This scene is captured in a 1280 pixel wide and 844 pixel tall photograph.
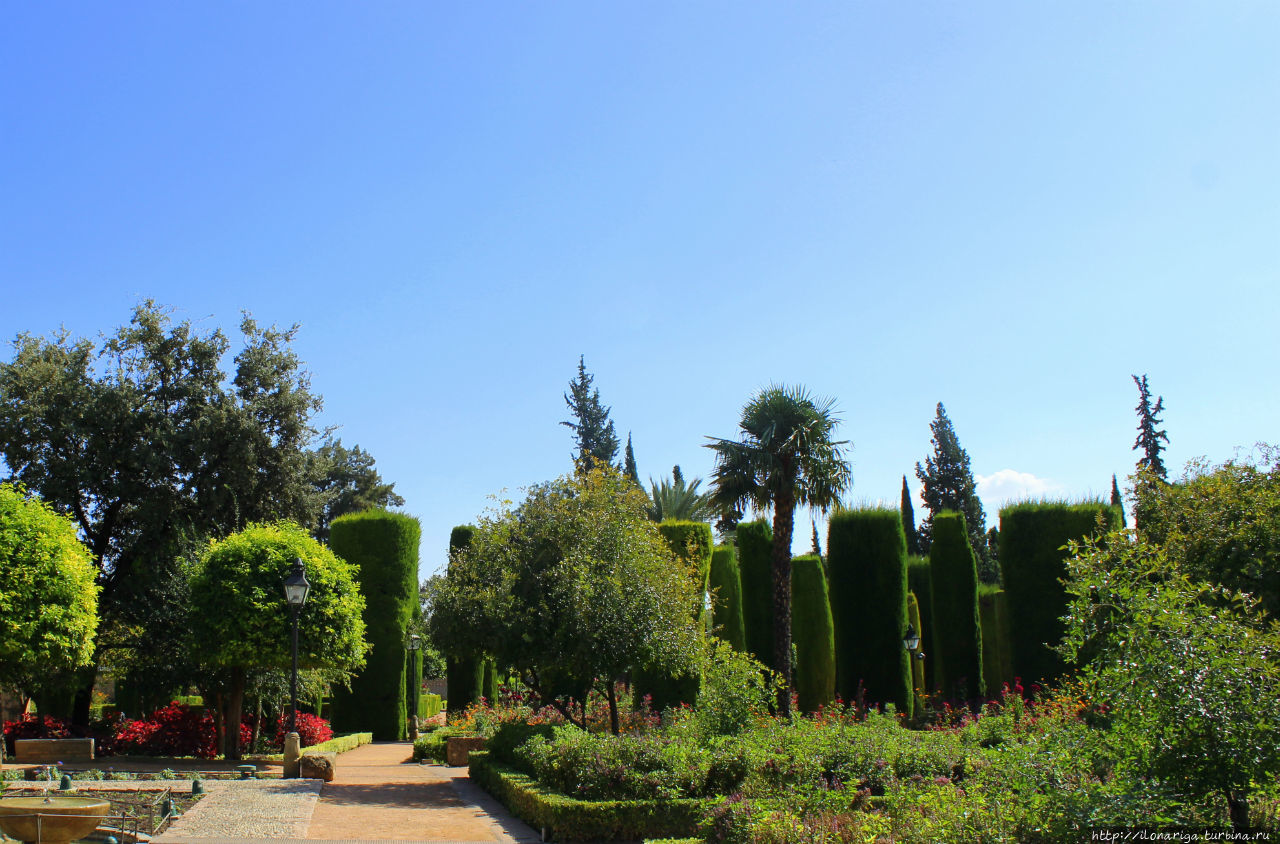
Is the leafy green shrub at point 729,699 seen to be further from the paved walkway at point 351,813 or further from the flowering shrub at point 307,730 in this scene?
the flowering shrub at point 307,730

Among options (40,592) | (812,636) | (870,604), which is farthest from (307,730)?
(870,604)

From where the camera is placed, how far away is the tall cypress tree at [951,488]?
1852 inches

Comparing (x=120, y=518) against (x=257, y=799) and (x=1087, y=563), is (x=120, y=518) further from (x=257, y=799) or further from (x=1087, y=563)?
(x=1087, y=563)

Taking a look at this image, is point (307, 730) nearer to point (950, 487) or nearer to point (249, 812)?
point (249, 812)

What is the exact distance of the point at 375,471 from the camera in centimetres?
4447

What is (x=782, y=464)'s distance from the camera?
21.5 meters

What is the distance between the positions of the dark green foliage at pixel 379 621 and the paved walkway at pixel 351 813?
25.8 ft

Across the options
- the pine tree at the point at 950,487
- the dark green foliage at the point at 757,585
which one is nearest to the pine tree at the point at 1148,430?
the pine tree at the point at 950,487

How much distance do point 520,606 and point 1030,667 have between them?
12.9m

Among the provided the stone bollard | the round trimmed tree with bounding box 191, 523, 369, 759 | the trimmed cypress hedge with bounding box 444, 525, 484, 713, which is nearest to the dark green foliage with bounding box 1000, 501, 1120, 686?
the trimmed cypress hedge with bounding box 444, 525, 484, 713

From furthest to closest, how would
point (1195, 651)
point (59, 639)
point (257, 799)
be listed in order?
point (59, 639), point (257, 799), point (1195, 651)

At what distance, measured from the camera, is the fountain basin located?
7.61 m

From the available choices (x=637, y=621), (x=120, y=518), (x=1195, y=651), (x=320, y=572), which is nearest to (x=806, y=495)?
(x=637, y=621)

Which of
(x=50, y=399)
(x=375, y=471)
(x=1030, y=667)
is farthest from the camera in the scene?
(x=375, y=471)
